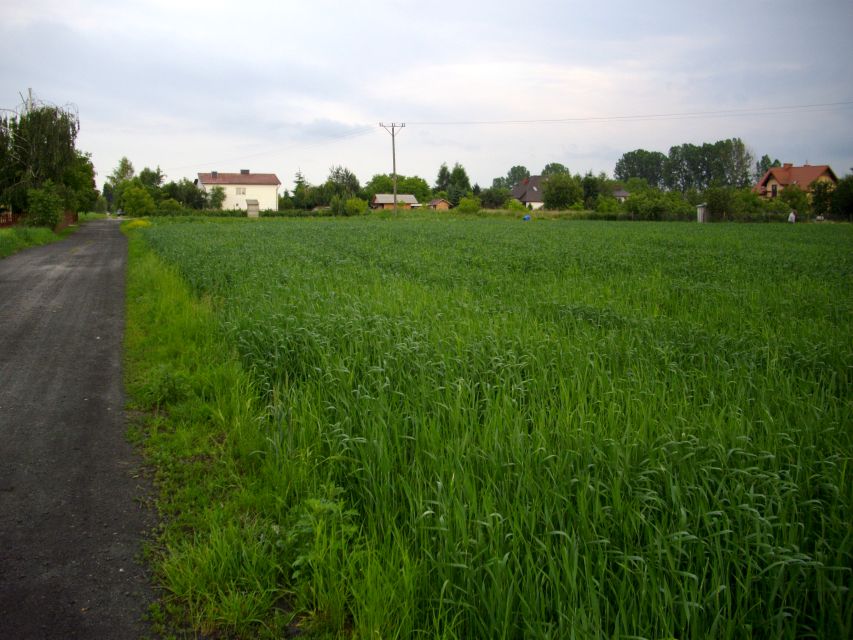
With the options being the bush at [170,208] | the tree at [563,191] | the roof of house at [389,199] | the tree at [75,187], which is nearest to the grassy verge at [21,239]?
the tree at [75,187]

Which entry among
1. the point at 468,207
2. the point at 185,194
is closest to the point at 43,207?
the point at 185,194

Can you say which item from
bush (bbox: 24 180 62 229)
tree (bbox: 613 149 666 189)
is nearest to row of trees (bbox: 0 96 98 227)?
bush (bbox: 24 180 62 229)

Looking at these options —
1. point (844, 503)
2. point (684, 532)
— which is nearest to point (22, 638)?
point (684, 532)

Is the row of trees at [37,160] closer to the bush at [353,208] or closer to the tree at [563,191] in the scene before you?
the bush at [353,208]

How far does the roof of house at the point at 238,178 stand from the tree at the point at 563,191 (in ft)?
161

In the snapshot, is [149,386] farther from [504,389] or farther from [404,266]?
[404,266]

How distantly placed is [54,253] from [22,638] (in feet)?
88.6

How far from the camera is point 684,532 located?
9.80 ft

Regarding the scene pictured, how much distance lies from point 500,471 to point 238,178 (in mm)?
108168

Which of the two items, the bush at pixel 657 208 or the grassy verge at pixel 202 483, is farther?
the bush at pixel 657 208

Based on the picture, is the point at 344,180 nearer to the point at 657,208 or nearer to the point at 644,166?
the point at 657,208

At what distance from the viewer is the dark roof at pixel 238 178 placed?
101375mm

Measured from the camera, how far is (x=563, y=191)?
8606cm

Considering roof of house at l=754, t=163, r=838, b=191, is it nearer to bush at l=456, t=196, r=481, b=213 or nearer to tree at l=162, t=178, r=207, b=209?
bush at l=456, t=196, r=481, b=213
